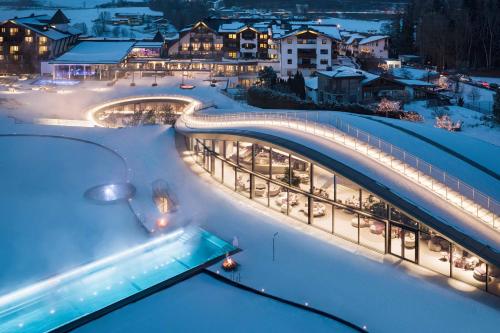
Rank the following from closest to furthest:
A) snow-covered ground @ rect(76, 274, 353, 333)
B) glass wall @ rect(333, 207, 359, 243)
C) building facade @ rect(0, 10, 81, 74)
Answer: snow-covered ground @ rect(76, 274, 353, 333)
glass wall @ rect(333, 207, 359, 243)
building facade @ rect(0, 10, 81, 74)

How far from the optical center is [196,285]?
980cm

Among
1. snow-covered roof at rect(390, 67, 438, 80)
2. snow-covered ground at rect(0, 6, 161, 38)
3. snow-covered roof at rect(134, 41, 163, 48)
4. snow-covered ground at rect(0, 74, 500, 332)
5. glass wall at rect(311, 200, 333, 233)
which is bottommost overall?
snow-covered ground at rect(0, 74, 500, 332)

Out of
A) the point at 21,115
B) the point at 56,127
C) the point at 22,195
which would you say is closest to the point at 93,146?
the point at 56,127

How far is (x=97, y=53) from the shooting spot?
39.5 metres

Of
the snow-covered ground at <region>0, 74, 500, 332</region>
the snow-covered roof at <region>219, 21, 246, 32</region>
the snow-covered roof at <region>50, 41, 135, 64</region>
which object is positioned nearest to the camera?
the snow-covered ground at <region>0, 74, 500, 332</region>

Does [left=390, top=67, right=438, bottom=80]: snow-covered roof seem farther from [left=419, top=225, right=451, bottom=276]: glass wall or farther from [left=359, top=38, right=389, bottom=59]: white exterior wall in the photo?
[left=419, top=225, right=451, bottom=276]: glass wall

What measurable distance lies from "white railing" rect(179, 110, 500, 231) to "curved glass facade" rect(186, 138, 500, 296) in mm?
753

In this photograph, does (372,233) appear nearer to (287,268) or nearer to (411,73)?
(287,268)

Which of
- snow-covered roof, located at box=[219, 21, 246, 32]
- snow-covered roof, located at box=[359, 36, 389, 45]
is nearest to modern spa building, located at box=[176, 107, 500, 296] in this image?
snow-covered roof, located at box=[219, 21, 246, 32]

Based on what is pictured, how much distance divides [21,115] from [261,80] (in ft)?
42.0

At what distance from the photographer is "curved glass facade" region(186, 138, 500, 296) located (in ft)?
31.7

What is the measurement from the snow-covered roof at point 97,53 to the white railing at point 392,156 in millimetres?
23246

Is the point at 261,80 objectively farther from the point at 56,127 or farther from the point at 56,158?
the point at 56,158

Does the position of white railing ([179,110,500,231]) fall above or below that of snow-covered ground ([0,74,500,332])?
above
